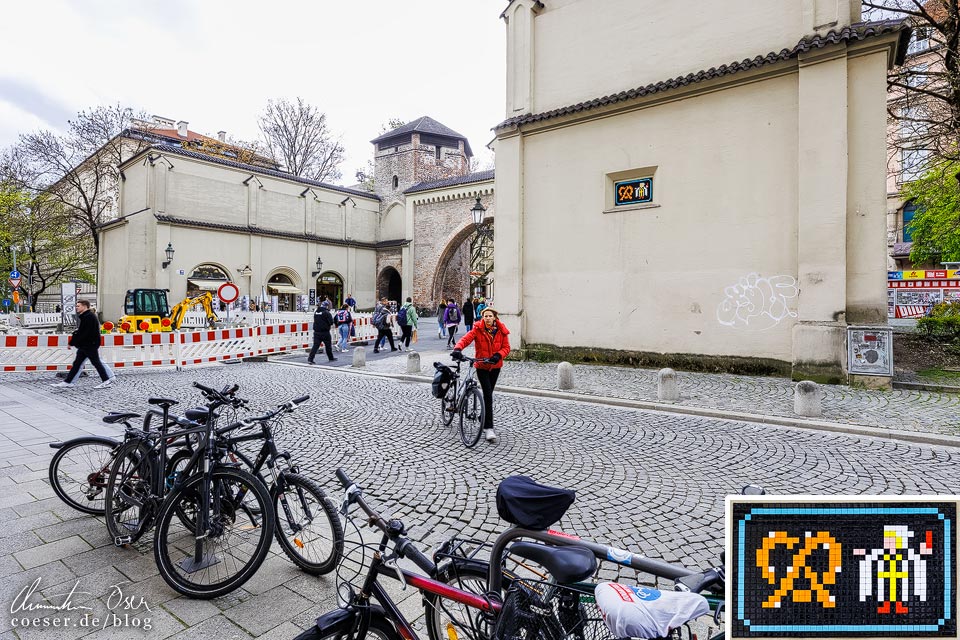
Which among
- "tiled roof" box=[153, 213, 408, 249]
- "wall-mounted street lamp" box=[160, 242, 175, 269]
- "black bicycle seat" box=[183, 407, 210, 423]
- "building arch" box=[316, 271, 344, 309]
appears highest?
"tiled roof" box=[153, 213, 408, 249]

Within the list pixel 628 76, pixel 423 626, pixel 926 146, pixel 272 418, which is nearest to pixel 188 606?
pixel 272 418

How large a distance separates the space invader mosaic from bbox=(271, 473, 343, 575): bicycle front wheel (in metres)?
2.44

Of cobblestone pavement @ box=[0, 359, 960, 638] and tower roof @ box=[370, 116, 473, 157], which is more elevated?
tower roof @ box=[370, 116, 473, 157]

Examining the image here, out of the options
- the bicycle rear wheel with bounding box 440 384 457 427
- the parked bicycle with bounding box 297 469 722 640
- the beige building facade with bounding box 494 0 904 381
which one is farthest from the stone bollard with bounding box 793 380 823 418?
the parked bicycle with bounding box 297 469 722 640

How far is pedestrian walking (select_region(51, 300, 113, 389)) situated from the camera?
10312 mm

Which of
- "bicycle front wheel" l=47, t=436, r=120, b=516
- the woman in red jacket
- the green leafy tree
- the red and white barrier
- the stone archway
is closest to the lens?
"bicycle front wheel" l=47, t=436, r=120, b=516

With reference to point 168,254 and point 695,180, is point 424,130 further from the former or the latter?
point 695,180

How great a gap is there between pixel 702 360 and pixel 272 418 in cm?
988

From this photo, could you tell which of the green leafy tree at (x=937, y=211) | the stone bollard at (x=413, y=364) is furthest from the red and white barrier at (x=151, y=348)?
the green leafy tree at (x=937, y=211)

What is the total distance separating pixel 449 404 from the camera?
6801mm

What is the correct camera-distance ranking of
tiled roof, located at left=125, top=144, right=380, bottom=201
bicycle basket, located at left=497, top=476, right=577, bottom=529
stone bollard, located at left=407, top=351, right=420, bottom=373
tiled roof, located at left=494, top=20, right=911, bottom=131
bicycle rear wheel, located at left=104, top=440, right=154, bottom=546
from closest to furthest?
bicycle basket, located at left=497, top=476, right=577, bottom=529, bicycle rear wheel, located at left=104, top=440, right=154, bottom=546, tiled roof, located at left=494, top=20, right=911, bottom=131, stone bollard, located at left=407, top=351, right=420, bottom=373, tiled roof, located at left=125, top=144, right=380, bottom=201

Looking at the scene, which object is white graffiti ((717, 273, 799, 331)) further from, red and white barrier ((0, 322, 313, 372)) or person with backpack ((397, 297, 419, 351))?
red and white barrier ((0, 322, 313, 372))

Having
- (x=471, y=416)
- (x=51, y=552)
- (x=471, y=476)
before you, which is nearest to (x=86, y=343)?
(x=51, y=552)

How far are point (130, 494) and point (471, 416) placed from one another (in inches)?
144
